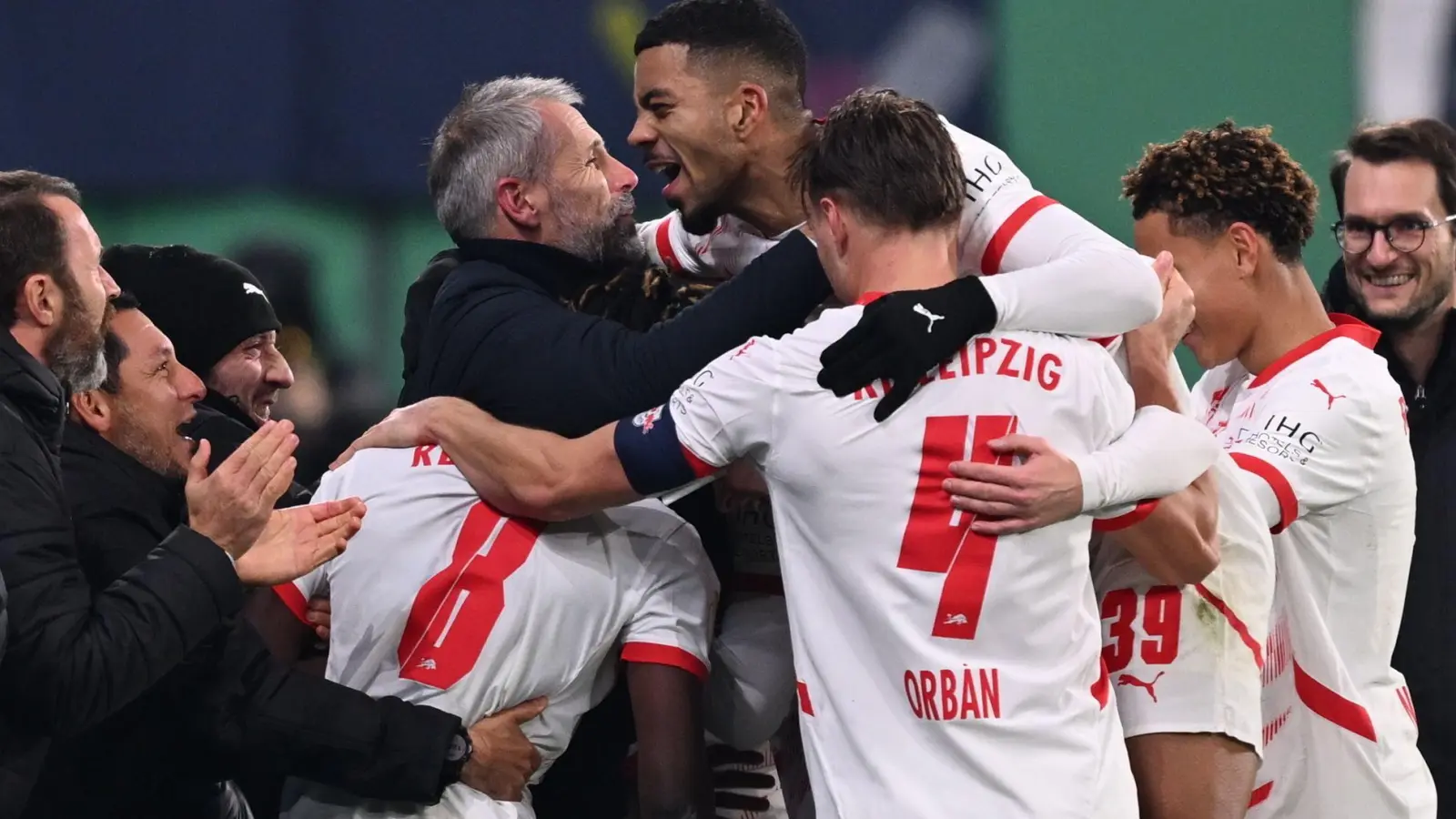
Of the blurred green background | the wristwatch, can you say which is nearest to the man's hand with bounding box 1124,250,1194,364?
the wristwatch

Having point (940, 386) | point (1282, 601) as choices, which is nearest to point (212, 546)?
point (940, 386)

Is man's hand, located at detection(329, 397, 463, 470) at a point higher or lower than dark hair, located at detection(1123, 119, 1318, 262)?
lower

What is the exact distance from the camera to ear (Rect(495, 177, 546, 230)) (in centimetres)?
289

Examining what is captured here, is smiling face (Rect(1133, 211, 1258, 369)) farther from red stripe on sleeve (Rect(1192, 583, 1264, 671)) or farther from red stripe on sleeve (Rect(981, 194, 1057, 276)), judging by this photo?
red stripe on sleeve (Rect(1192, 583, 1264, 671))

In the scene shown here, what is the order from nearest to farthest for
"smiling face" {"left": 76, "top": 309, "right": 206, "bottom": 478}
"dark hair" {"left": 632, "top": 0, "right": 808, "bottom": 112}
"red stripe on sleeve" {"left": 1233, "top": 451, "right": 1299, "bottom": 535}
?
"red stripe on sleeve" {"left": 1233, "top": 451, "right": 1299, "bottom": 535}
"smiling face" {"left": 76, "top": 309, "right": 206, "bottom": 478}
"dark hair" {"left": 632, "top": 0, "right": 808, "bottom": 112}

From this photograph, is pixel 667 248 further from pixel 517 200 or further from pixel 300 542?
pixel 300 542

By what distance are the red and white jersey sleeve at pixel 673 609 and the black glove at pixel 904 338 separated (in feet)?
2.10

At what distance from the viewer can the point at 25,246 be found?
253 cm

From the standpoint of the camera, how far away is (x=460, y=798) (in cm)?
270

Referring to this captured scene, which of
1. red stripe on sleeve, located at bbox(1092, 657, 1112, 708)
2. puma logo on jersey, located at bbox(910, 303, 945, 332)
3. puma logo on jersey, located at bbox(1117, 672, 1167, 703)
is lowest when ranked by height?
puma logo on jersey, located at bbox(1117, 672, 1167, 703)

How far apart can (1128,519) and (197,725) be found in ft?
5.02

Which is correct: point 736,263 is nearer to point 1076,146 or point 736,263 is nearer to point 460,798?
point 460,798

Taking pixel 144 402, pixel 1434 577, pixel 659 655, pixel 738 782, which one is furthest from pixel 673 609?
pixel 1434 577

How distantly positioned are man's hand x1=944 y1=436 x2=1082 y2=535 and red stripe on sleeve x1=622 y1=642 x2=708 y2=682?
2.14ft
